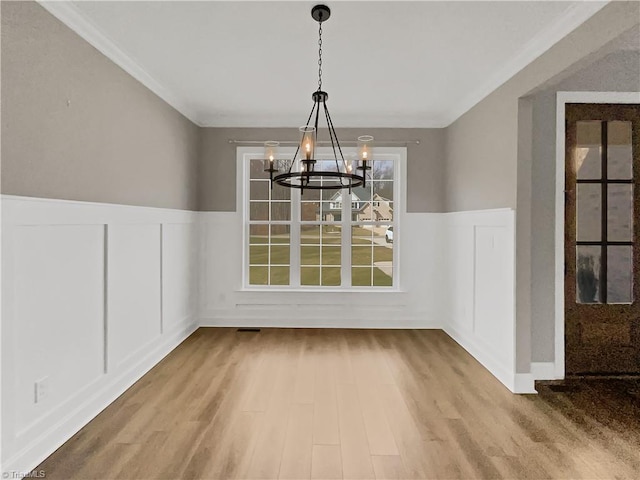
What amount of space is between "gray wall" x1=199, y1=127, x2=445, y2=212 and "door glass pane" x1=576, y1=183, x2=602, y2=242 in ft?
5.93

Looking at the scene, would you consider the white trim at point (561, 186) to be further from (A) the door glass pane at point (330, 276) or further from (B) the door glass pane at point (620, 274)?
(A) the door glass pane at point (330, 276)

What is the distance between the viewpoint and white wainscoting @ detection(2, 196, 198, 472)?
2.05 m

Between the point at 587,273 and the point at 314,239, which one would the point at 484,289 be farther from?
the point at 314,239

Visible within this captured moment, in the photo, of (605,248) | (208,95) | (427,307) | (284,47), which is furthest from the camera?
(427,307)

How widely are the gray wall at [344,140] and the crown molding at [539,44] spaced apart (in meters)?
0.94

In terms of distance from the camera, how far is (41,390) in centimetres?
225

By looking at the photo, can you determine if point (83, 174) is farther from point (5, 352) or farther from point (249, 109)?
point (249, 109)

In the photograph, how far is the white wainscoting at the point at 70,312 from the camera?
6.73ft

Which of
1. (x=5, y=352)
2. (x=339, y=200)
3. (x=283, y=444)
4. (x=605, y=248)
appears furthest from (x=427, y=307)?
(x=5, y=352)

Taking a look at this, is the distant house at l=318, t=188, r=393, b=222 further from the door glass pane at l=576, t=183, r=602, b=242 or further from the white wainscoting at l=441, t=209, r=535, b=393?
the door glass pane at l=576, t=183, r=602, b=242

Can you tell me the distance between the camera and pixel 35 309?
2.21 meters

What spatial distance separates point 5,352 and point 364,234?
3.99m

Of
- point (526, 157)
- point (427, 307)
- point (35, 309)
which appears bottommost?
point (427, 307)

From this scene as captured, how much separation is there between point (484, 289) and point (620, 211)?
131 centimetres
